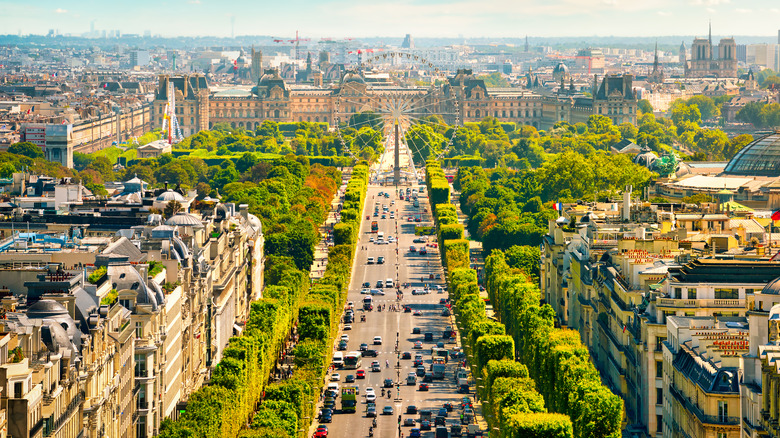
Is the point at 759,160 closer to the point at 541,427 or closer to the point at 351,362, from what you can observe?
the point at 351,362

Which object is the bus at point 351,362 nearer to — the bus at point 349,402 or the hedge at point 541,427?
the bus at point 349,402

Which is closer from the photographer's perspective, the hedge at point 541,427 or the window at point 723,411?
the window at point 723,411

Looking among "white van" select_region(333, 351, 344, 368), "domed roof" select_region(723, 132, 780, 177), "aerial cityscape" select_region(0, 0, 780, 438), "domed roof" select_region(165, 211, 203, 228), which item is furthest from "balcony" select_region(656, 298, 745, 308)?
"domed roof" select_region(723, 132, 780, 177)

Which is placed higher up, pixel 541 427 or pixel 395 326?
pixel 541 427

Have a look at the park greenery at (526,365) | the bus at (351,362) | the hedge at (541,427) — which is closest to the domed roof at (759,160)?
the park greenery at (526,365)

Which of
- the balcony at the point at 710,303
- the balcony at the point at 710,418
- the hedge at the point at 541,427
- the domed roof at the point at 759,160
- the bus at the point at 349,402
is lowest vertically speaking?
the bus at the point at 349,402

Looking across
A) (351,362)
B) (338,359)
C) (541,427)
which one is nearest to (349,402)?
(351,362)
